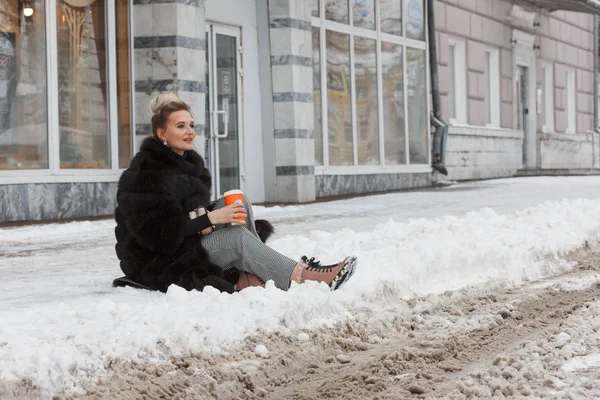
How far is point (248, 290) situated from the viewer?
5.96m

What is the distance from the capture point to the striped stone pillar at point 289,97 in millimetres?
16391

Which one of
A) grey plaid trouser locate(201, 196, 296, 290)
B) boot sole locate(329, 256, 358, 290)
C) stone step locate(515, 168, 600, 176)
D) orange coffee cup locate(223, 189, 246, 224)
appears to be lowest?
boot sole locate(329, 256, 358, 290)

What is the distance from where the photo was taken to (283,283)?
625cm

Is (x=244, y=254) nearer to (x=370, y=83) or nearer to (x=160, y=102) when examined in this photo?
(x=160, y=102)

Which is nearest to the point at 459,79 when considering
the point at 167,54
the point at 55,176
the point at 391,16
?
the point at 391,16

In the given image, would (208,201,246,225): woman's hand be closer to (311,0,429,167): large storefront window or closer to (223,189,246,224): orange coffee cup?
(223,189,246,224): orange coffee cup

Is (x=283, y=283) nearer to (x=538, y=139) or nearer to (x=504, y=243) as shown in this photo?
(x=504, y=243)

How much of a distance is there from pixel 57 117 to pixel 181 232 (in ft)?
25.4

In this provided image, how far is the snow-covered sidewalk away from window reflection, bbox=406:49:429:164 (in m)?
6.43

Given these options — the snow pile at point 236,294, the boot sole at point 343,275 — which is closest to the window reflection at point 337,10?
the snow pile at point 236,294

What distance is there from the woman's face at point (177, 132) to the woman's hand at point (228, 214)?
524 mm

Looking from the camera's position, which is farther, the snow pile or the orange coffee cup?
the orange coffee cup

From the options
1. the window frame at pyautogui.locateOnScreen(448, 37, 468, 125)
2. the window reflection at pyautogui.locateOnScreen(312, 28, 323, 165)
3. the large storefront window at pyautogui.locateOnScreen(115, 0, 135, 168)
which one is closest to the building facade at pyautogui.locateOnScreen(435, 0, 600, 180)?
the window frame at pyautogui.locateOnScreen(448, 37, 468, 125)

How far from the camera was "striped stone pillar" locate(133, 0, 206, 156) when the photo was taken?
14125mm
